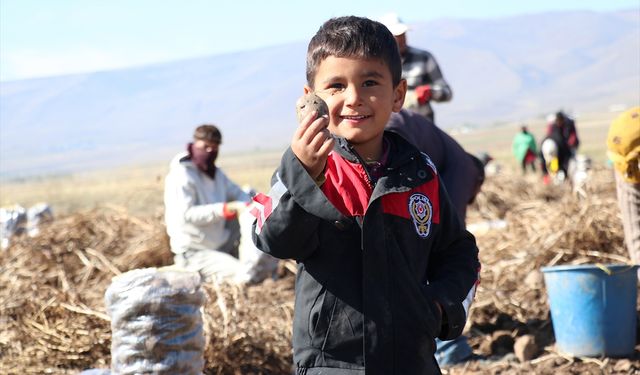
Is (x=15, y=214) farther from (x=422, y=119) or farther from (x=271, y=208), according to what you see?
(x=271, y=208)

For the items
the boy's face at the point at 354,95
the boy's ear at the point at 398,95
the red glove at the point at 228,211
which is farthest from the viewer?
the red glove at the point at 228,211

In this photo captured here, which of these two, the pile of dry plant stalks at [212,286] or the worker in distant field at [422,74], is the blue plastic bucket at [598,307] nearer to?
the pile of dry plant stalks at [212,286]

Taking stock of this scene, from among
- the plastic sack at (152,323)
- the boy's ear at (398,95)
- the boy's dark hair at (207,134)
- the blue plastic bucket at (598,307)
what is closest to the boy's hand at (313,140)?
the boy's ear at (398,95)

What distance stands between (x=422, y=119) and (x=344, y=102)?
252cm

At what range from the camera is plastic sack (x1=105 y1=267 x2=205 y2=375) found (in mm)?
4895

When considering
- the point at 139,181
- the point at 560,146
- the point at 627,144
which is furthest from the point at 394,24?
the point at 139,181

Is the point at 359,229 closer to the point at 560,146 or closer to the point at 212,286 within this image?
the point at 212,286

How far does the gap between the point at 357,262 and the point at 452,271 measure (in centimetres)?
34

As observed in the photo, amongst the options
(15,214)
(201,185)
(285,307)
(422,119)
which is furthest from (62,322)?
(15,214)

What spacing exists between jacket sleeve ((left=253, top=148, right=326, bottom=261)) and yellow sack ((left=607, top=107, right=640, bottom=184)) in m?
3.28

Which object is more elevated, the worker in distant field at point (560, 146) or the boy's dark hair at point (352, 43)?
the boy's dark hair at point (352, 43)

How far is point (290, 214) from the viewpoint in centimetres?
256

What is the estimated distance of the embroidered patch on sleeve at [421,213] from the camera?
278 cm

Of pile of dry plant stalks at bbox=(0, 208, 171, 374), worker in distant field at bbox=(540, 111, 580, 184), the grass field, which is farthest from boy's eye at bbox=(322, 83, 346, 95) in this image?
worker in distant field at bbox=(540, 111, 580, 184)
